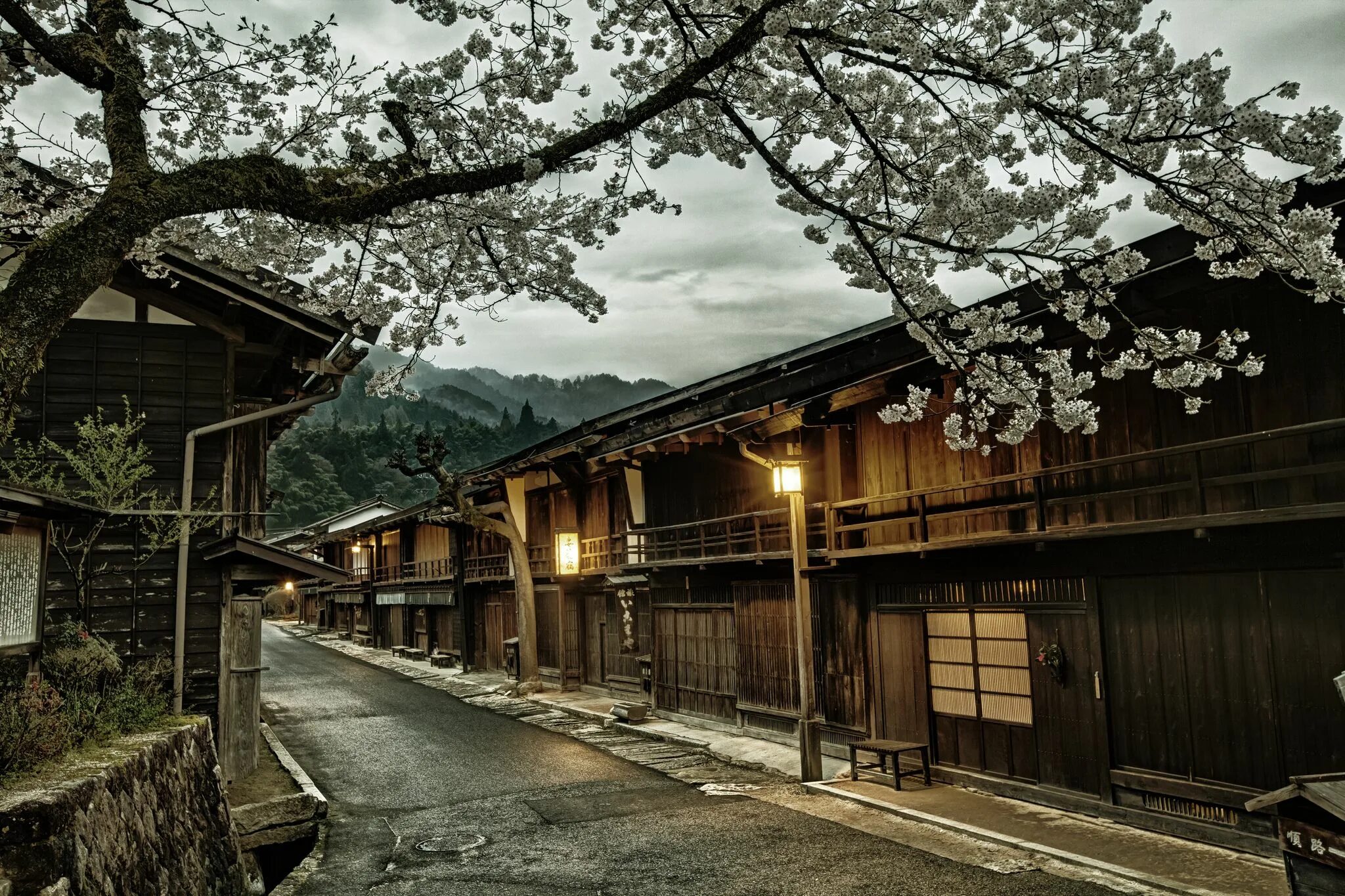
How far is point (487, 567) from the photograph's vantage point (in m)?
33.4

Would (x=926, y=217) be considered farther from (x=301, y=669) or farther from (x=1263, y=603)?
(x=301, y=669)

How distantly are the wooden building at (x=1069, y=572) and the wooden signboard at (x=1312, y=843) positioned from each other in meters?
2.78

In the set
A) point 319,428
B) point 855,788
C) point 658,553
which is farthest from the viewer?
point 319,428

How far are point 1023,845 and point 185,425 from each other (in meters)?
12.4

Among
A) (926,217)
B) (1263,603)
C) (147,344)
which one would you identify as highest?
(147,344)

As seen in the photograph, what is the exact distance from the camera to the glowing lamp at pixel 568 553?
84.0 feet

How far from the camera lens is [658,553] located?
844 inches

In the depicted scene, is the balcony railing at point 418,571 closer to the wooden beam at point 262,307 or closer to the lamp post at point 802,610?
the wooden beam at point 262,307

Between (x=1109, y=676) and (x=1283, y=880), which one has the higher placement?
(x=1109, y=676)

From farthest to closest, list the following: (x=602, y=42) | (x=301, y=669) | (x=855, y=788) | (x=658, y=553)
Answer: (x=301, y=669)
(x=658, y=553)
(x=855, y=788)
(x=602, y=42)

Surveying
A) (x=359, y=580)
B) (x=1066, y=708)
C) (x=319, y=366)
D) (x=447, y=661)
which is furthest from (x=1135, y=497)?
(x=359, y=580)

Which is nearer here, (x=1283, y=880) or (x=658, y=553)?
(x=1283, y=880)

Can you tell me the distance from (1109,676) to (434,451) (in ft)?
67.5

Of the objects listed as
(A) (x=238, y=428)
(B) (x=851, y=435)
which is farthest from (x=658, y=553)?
(A) (x=238, y=428)
